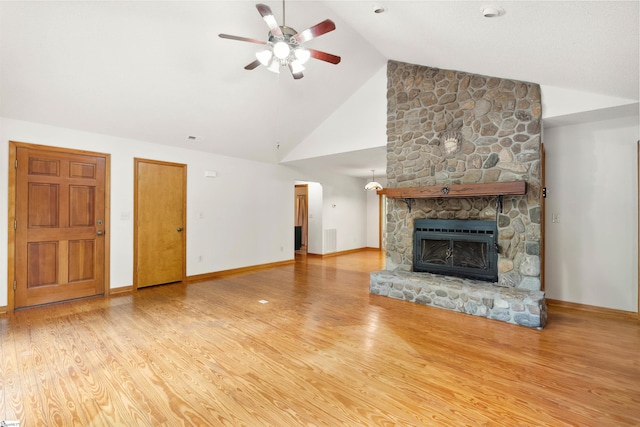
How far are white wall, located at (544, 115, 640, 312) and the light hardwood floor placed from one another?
0.37 meters

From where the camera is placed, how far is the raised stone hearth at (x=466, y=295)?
3318 millimetres

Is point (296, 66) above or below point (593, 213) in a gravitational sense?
above

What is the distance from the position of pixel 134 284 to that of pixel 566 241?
6.33 m

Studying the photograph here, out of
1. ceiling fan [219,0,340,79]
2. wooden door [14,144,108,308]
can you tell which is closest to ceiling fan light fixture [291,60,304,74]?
ceiling fan [219,0,340,79]

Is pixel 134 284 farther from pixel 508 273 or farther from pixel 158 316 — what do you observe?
pixel 508 273

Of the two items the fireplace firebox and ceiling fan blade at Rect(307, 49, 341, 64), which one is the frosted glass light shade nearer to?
ceiling fan blade at Rect(307, 49, 341, 64)

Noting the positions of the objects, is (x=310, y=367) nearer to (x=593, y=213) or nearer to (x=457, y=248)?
(x=457, y=248)

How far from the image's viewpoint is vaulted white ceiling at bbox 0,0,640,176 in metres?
2.61

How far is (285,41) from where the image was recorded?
271 cm

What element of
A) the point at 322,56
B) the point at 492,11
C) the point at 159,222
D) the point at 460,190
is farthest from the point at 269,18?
the point at 159,222

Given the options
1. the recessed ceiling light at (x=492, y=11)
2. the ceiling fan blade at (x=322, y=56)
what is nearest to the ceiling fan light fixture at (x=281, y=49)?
the ceiling fan blade at (x=322, y=56)

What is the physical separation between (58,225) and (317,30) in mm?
4261

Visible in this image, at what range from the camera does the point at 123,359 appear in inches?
102

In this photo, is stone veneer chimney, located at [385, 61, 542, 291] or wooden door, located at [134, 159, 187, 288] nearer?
stone veneer chimney, located at [385, 61, 542, 291]
